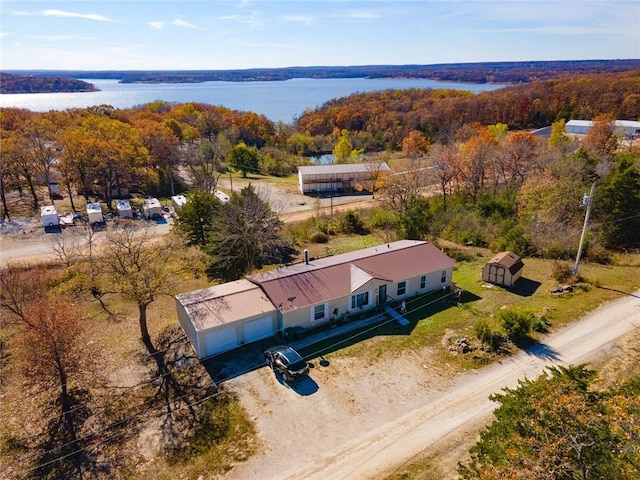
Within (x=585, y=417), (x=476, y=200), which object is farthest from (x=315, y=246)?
(x=585, y=417)

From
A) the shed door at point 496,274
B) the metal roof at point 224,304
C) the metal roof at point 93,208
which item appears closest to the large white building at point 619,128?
the shed door at point 496,274

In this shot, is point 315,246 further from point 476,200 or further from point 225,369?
point 225,369

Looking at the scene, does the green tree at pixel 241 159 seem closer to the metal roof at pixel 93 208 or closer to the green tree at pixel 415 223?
the metal roof at pixel 93 208

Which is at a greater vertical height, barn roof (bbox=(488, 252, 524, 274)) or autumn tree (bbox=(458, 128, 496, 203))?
autumn tree (bbox=(458, 128, 496, 203))

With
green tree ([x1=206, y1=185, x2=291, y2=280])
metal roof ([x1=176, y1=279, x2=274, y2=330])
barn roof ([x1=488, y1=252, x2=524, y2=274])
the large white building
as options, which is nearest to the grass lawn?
barn roof ([x1=488, y1=252, x2=524, y2=274])

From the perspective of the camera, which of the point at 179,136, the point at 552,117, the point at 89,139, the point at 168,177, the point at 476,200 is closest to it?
the point at 476,200

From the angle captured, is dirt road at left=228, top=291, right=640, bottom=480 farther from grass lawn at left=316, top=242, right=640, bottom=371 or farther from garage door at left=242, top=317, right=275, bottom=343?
garage door at left=242, top=317, right=275, bottom=343
